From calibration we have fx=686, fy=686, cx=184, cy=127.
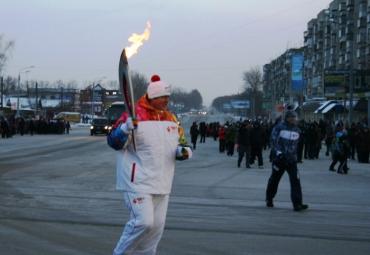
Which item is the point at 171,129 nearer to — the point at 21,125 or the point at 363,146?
the point at 363,146

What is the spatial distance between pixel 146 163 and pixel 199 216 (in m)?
5.25

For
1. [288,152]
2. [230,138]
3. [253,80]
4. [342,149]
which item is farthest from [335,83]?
[253,80]

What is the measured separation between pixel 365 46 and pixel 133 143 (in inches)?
3166

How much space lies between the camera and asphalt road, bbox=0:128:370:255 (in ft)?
27.7

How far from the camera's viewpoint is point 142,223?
5871 mm

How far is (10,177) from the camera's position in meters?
18.0

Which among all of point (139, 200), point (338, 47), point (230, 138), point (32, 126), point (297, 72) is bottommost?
point (32, 126)

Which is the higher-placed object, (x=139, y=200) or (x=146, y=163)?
(x=146, y=163)

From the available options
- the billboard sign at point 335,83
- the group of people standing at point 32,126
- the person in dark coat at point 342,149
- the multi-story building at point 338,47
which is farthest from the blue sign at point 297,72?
the person in dark coat at point 342,149

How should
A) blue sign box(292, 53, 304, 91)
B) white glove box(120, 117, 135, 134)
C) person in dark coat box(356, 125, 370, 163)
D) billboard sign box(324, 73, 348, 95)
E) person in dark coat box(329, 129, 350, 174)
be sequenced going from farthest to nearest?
blue sign box(292, 53, 304, 91) < billboard sign box(324, 73, 348, 95) < person in dark coat box(356, 125, 370, 163) < person in dark coat box(329, 129, 350, 174) < white glove box(120, 117, 135, 134)

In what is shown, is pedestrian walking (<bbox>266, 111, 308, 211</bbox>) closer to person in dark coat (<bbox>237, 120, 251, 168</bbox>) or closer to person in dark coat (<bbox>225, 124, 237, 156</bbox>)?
person in dark coat (<bbox>237, 120, 251, 168</bbox>)

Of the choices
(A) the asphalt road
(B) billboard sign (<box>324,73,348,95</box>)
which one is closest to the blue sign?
(B) billboard sign (<box>324,73,348,95</box>)

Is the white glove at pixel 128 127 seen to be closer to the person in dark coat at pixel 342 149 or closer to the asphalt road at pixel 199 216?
the asphalt road at pixel 199 216

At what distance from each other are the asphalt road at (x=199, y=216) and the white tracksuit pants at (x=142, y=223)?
1.91 metres
